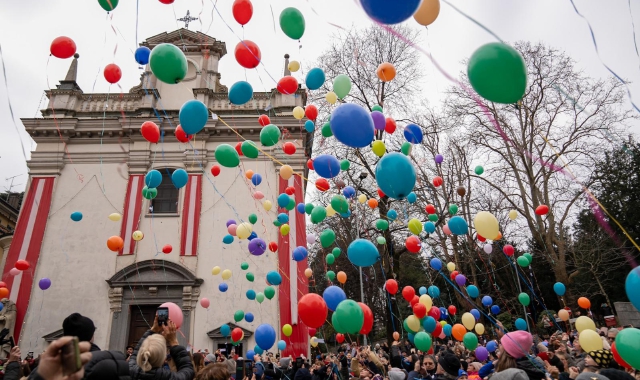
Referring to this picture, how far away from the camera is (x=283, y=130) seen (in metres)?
14.5

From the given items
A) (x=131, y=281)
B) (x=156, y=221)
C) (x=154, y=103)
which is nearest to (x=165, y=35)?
(x=154, y=103)

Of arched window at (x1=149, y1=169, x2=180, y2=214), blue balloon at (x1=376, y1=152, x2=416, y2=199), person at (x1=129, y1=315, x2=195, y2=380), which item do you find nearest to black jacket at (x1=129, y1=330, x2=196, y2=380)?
person at (x1=129, y1=315, x2=195, y2=380)

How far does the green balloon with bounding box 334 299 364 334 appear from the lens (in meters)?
4.77

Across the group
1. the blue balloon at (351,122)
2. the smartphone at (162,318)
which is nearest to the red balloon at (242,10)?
the blue balloon at (351,122)

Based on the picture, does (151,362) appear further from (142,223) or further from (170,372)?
(142,223)

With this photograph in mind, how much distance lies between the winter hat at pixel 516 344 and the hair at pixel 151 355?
2.73 meters

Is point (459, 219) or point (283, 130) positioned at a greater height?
point (283, 130)

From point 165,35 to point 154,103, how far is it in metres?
3.15

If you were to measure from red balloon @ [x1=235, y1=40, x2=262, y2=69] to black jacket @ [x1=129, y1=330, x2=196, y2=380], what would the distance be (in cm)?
490

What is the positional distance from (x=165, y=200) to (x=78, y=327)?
12773mm

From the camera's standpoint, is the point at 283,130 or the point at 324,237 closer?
the point at 324,237

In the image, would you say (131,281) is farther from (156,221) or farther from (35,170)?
(35,170)

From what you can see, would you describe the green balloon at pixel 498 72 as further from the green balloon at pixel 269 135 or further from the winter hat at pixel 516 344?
the green balloon at pixel 269 135

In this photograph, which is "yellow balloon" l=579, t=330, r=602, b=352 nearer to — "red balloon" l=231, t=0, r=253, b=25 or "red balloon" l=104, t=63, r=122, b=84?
"red balloon" l=231, t=0, r=253, b=25
